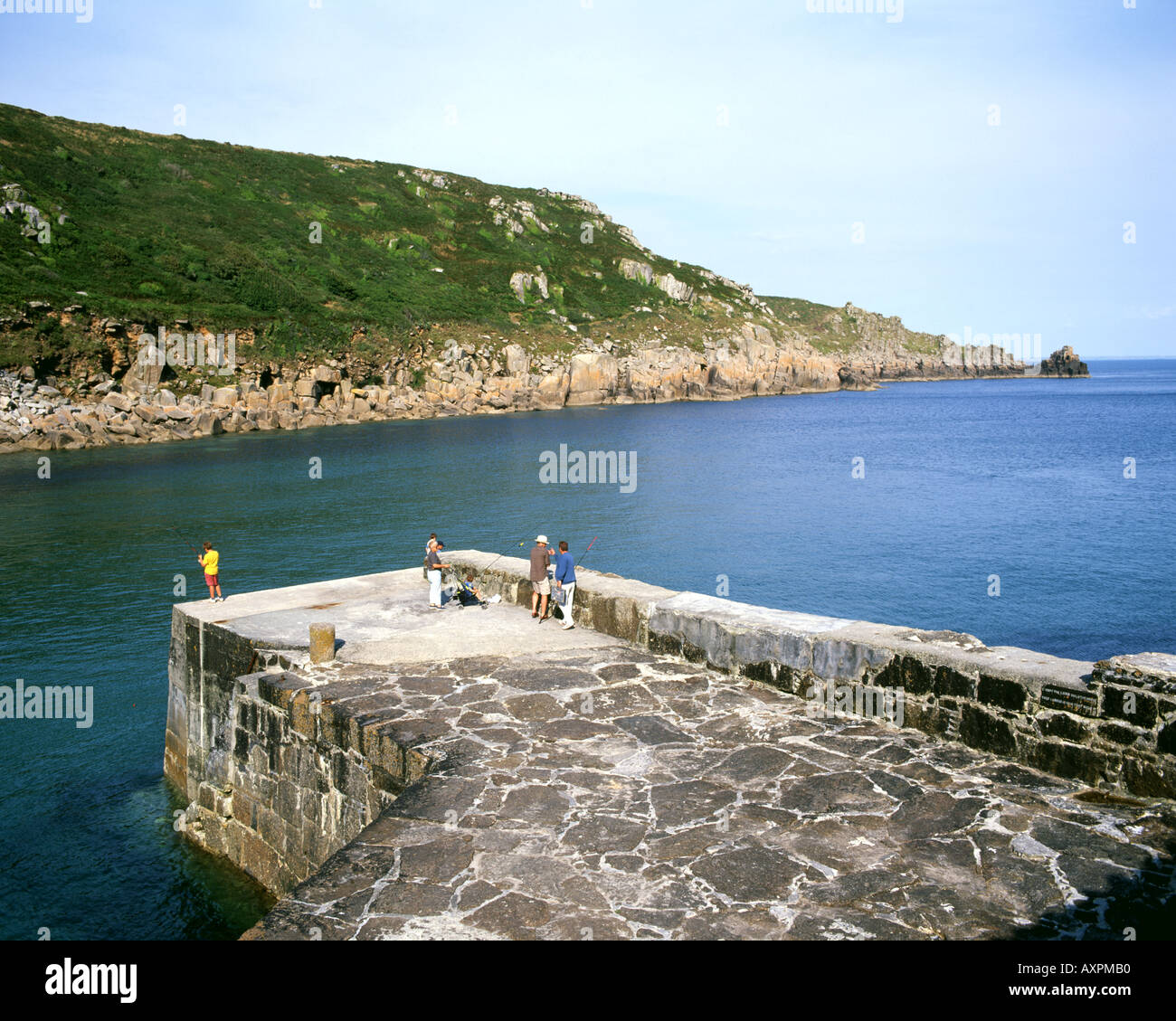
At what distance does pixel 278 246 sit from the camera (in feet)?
268

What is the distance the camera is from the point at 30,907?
410 inches

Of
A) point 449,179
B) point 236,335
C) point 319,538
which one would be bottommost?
point 319,538

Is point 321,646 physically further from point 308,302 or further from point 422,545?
point 308,302

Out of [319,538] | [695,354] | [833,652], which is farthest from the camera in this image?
[695,354]

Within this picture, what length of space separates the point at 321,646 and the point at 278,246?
7979cm

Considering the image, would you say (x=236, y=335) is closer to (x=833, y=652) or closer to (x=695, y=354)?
(x=695, y=354)

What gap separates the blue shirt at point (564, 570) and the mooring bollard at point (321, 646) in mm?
2997

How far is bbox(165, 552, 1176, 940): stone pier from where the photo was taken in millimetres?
5742

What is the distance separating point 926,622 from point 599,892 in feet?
61.7

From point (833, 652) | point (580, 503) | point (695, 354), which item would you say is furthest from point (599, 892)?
point (695, 354)

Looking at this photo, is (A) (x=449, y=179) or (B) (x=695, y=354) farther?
(A) (x=449, y=179)

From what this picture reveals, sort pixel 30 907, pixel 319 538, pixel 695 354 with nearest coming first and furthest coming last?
pixel 30 907, pixel 319 538, pixel 695 354

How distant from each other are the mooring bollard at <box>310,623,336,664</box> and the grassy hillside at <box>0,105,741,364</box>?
52.3 metres

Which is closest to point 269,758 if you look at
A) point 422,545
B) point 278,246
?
point 422,545
